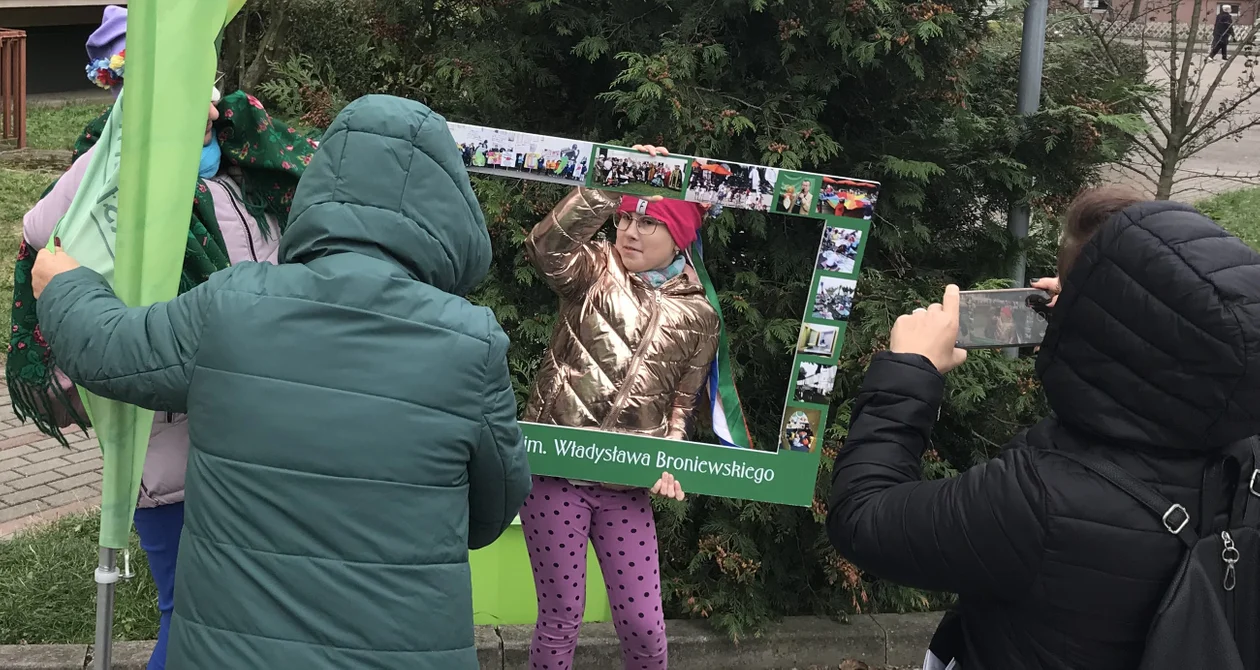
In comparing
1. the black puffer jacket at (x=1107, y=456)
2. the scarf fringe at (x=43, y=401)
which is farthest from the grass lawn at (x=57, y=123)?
the black puffer jacket at (x=1107, y=456)

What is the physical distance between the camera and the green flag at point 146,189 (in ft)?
6.93

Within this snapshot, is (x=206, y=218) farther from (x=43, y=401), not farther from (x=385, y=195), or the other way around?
(x=385, y=195)

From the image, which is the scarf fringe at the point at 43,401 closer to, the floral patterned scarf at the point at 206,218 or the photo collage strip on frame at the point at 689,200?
the floral patterned scarf at the point at 206,218

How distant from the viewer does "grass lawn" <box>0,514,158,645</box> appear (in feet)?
12.2

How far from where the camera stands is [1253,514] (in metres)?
1.62

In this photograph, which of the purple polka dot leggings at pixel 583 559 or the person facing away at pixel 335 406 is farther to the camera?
the purple polka dot leggings at pixel 583 559

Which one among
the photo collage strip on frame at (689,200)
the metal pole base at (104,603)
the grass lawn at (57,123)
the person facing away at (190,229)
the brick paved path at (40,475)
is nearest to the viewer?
the metal pole base at (104,603)

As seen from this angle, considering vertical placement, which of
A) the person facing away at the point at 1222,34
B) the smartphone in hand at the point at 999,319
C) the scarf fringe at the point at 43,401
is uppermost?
the person facing away at the point at 1222,34

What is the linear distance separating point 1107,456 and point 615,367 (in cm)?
146

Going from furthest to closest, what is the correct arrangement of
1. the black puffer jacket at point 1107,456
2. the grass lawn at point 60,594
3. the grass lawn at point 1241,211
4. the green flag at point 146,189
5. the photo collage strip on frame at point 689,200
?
the grass lawn at point 1241,211, the grass lawn at point 60,594, the photo collage strip on frame at point 689,200, the green flag at point 146,189, the black puffer jacket at point 1107,456

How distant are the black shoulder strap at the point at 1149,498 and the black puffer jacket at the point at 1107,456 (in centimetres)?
1

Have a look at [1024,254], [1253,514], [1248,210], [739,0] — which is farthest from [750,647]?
[1248,210]

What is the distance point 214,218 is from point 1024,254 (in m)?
3.02

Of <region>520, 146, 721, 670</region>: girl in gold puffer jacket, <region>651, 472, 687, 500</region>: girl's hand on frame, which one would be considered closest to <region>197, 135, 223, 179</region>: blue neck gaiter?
<region>520, 146, 721, 670</region>: girl in gold puffer jacket
